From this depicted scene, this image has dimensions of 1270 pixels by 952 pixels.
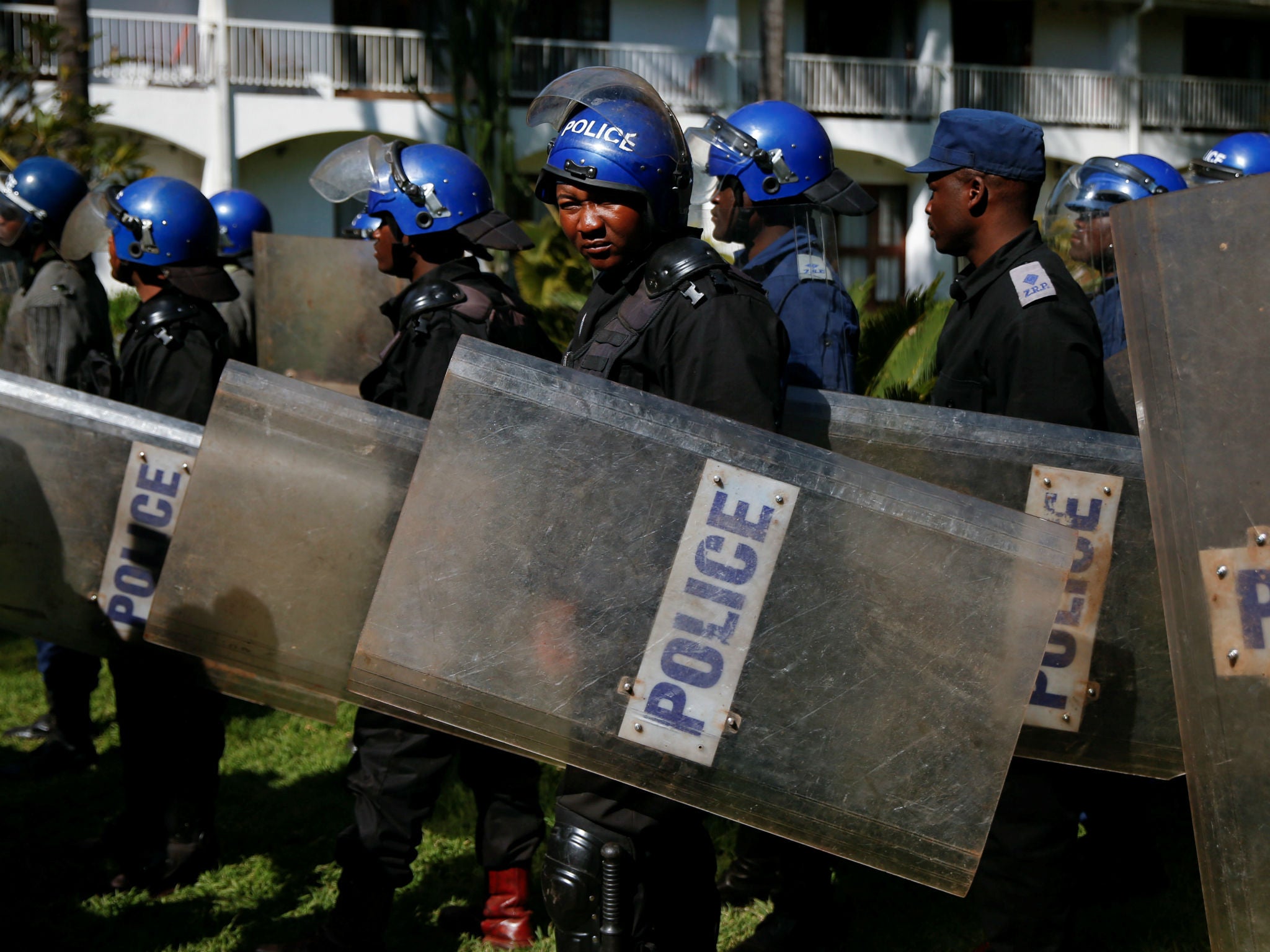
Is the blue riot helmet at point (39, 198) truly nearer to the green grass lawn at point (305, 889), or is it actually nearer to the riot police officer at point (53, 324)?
the riot police officer at point (53, 324)

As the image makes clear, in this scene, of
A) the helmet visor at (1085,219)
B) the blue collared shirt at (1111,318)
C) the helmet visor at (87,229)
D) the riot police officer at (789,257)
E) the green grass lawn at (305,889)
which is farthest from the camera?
the helmet visor at (1085,219)

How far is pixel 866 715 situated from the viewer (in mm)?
2018

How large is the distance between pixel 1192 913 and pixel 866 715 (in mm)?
2055

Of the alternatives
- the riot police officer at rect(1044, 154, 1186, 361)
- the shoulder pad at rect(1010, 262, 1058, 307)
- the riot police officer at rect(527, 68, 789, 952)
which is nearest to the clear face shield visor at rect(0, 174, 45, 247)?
the riot police officer at rect(527, 68, 789, 952)

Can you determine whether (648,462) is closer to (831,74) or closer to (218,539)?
(218,539)

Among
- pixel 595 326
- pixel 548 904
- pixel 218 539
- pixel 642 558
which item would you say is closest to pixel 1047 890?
pixel 548 904

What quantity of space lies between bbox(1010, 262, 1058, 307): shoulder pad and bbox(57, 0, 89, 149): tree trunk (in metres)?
7.60

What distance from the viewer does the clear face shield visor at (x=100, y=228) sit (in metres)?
3.83

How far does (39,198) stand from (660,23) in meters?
16.7

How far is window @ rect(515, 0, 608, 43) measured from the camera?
19781 mm

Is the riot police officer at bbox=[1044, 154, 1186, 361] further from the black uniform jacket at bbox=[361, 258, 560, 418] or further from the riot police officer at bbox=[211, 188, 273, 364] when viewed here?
the riot police officer at bbox=[211, 188, 273, 364]

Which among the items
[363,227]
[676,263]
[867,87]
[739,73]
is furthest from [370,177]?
[867,87]

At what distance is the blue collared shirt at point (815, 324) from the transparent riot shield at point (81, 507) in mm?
1523

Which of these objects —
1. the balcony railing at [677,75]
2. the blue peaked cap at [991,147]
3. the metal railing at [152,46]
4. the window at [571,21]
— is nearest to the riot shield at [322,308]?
the blue peaked cap at [991,147]
